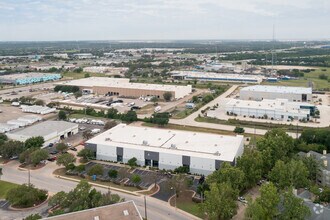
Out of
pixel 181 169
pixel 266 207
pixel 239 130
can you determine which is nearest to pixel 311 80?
pixel 239 130

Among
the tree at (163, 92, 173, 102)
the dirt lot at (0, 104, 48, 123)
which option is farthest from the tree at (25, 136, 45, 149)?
the tree at (163, 92, 173, 102)

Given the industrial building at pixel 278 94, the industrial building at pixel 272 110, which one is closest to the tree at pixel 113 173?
the industrial building at pixel 272 110

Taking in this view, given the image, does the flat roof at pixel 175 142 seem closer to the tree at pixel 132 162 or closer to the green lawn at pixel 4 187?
the tree at pixel 132 162

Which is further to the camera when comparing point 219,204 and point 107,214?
point 219,204

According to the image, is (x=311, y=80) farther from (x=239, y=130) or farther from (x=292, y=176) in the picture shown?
(x=292, y=176)

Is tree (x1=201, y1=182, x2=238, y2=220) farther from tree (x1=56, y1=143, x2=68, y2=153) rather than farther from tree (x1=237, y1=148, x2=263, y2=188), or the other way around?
tree (x1=56, y1=143, x2=68, y2=153)

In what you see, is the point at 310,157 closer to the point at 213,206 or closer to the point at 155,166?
the point at 213,206

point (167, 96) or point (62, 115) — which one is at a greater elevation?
point (167, 96)
